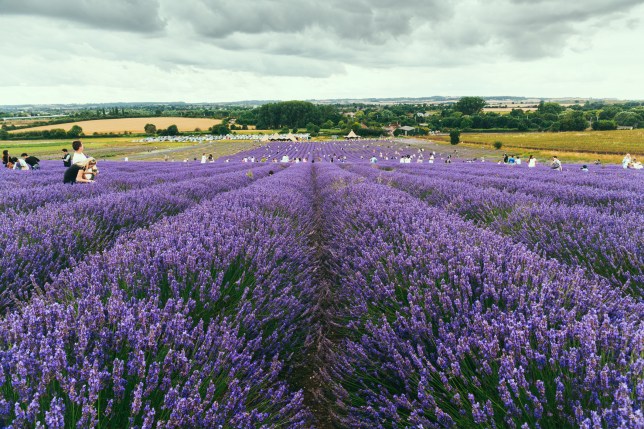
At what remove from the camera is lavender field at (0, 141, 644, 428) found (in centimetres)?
100

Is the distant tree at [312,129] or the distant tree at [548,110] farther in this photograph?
the distant tree at [312,129]

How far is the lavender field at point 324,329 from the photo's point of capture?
1.00m

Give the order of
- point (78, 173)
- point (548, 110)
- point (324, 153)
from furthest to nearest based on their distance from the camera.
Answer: point (548, 110), point (324, 153), point (78, 173)

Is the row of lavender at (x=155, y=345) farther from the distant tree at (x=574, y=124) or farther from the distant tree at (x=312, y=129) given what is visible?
the distant tree at (x=312, y=129)

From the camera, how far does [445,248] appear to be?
2.20m

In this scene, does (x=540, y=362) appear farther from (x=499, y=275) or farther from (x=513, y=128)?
(x=513, y=128)

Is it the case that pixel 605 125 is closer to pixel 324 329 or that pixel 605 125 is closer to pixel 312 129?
pixel 312 129

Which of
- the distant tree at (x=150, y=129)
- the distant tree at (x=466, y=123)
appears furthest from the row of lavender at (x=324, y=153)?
the distant tree at (x=150, y=129)

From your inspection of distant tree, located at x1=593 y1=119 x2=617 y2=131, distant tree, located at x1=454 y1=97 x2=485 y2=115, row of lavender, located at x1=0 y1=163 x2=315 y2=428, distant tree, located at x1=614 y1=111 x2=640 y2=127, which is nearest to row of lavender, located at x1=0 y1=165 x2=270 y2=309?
row of lavender, located at x1=0 y1=163 x2=315 y2=428

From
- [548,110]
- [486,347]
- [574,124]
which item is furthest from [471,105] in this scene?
[486,347]

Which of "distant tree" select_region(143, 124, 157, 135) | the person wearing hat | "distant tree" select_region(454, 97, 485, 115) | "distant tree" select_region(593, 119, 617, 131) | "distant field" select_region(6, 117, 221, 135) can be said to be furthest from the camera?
"distant tree" select_region(454, 97, 485, 115)

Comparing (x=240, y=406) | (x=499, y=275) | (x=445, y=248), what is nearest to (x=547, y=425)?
(x=499, y=275)

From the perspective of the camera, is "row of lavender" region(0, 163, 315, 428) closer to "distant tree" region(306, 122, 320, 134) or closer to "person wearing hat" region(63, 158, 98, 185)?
"person wearing hat" region(63, 158, 98, 185)

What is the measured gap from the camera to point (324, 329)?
2859 millimetres
